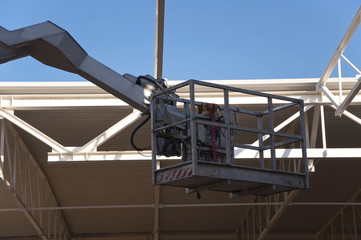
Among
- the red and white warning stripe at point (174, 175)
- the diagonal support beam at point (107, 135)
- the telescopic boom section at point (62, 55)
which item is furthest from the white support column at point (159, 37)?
the red and white warning stripe at point (174, 175)

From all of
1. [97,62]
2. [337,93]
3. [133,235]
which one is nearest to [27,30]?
[97,62]

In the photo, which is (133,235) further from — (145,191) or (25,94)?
(25,94)

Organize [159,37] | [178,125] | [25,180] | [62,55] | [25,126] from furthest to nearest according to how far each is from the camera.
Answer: [25,180]
[25,126]
[159,37]
[178,125]
[62,55]

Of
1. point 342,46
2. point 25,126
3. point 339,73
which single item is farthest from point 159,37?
point 25,126

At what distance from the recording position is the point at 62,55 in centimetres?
1412

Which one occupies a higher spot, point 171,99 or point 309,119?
point 309,119

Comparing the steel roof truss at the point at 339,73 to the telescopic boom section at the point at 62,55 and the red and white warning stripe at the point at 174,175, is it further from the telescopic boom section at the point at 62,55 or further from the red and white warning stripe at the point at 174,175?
the red and white warning stripe at the point at 174,175

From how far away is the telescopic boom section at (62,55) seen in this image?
13852 millimetres

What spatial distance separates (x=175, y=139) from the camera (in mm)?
14484

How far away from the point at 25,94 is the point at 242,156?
7.46 metres

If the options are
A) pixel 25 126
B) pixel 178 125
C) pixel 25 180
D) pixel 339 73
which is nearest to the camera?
pixel 178 125

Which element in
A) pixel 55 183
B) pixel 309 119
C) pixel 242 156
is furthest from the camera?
pixel 55 183

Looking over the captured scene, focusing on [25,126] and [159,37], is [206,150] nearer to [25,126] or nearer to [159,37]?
[159,37]

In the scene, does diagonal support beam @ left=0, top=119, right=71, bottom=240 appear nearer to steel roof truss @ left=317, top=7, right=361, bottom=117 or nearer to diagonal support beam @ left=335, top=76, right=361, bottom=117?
steel roof truss @ left=317, top=7, right=361, bottom=117
